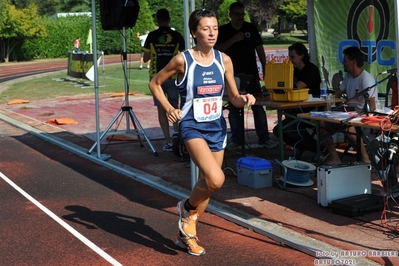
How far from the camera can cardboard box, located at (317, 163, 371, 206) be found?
23.4ft

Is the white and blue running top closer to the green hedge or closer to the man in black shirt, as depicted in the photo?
the man in black shirt

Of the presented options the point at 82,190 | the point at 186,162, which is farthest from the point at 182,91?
the point at 186,162

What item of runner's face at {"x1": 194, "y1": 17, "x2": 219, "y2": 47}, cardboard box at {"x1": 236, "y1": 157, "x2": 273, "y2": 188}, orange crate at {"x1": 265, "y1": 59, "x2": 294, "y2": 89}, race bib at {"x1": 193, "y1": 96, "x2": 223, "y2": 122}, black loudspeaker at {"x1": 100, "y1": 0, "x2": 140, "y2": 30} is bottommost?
cardboard box at {"x1": 236, "y1": 157, "x2": 273, "y2": 188}

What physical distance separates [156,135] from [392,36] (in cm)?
505

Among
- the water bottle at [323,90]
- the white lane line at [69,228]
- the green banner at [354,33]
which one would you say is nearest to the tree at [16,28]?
the green banner at [354,33]

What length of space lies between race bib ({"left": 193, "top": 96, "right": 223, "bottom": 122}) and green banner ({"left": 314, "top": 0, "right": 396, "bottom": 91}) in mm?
5071

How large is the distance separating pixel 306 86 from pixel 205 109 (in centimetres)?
354

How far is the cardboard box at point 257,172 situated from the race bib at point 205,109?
2483 millimetres

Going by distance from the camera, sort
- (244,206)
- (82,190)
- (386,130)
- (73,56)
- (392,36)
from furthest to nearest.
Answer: (73,56)
(392,36)
(82,190)
(244,206)
(386,130)

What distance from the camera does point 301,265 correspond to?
5.57m

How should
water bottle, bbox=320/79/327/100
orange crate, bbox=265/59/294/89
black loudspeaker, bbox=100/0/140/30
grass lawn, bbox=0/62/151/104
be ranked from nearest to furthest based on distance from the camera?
1. orange crate, bbox=265/59/294/89
2. water bottle, bbox=320/79/327/100
3. black loudspeaker, bbox=100/0/140/30
4. grass lawn, bbox=0/62/151/104

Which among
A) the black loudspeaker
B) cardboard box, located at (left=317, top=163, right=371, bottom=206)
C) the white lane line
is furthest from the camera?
the black loudspeaker

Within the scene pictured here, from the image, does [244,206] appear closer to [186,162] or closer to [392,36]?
[186,162]

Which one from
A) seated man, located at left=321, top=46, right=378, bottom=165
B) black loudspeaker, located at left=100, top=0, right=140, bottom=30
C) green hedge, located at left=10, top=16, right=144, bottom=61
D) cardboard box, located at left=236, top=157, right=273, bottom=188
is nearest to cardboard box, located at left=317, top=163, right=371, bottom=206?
seated man, located at left=321, top=46, right=378, bottom=165
